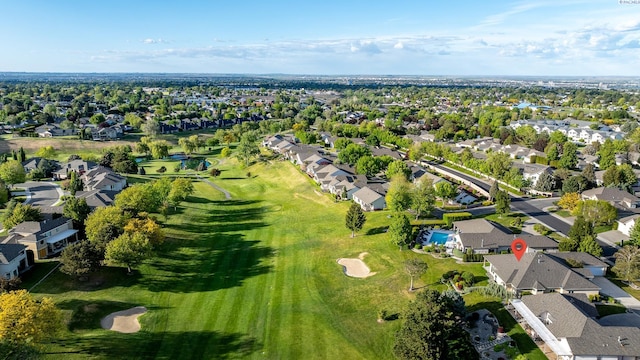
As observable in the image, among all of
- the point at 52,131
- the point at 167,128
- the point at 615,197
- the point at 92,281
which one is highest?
the point at 52,131

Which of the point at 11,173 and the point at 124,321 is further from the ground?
the point at 11,173

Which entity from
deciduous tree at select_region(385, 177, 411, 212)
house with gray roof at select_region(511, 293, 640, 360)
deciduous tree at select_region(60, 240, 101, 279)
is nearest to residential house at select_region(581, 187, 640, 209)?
deciduous tree at select_region(385, 177, 411, 212)

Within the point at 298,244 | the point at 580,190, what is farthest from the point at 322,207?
the point at 580,190

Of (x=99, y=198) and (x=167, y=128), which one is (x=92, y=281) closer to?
(x=99, y=198)

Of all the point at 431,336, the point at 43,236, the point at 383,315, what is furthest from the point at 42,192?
the point at 431,336

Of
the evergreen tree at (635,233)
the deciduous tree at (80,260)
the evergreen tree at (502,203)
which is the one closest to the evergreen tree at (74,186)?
the deciduous tree at (80,260)

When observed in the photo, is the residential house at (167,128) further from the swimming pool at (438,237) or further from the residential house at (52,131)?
the swimming pool at (438,237)

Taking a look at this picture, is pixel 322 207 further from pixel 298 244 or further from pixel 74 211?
pixel 74 211
